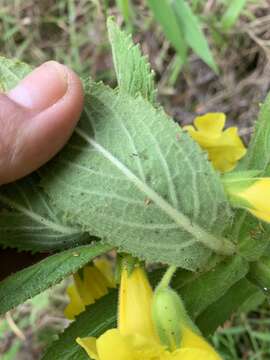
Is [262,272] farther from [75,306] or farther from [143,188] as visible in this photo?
[75,306]

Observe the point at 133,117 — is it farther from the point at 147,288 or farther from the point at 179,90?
the point at 179,90

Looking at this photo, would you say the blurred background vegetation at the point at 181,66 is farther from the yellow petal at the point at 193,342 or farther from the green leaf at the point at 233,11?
the yellow petal at the point at 193,342

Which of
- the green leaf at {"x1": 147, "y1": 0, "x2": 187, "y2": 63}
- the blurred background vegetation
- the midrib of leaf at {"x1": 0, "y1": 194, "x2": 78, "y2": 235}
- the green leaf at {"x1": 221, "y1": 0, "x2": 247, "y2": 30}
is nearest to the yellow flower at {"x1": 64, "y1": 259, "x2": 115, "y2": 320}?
the midrib of leaf at {"x1": 0, "y1": 194, "x2": 78, "y2": 235}

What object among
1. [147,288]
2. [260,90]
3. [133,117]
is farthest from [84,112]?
[260,90]

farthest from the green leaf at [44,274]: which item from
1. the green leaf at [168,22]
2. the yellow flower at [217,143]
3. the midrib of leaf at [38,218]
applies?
the green leaf at [168,22]

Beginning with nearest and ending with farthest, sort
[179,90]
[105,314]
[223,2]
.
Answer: [105,314] < [223,2] < [179,90]

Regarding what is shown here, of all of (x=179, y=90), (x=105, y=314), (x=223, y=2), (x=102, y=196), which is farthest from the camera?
(x=179, y=90)
